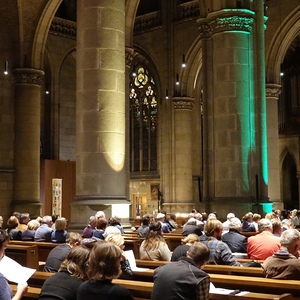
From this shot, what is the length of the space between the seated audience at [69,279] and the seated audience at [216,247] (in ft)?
10.3

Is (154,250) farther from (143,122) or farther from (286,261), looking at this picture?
(143,122)

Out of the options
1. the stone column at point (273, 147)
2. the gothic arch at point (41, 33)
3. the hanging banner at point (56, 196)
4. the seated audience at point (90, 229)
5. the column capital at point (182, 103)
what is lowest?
the seated audience at point (90, 229)

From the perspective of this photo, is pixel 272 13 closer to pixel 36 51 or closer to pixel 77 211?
pixel 36 51

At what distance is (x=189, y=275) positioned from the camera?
14.8 feet

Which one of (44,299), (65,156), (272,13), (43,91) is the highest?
(272,13)

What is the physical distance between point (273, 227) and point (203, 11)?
9885mm

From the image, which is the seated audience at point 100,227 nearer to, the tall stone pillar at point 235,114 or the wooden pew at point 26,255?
the wooden pew at point 26,255

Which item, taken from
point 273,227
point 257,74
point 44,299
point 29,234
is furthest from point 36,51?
point 44,299

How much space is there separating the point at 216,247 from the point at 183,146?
790 inches

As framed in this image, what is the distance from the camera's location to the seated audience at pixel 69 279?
433 cm

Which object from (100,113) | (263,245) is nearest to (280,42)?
(100,113)

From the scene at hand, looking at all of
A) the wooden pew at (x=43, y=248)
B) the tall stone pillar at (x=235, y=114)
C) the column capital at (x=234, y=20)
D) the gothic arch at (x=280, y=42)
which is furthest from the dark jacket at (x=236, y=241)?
the gothic arch at (x=280, y=42)

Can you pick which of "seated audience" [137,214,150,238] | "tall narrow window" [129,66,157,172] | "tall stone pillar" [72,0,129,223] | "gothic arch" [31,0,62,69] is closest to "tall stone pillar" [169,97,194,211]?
"tall narrow window" [129,66,157,172]

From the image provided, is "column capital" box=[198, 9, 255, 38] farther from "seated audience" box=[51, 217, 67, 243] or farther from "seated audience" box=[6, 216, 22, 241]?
"seated audience" box=[51, 217, 67, 243]
